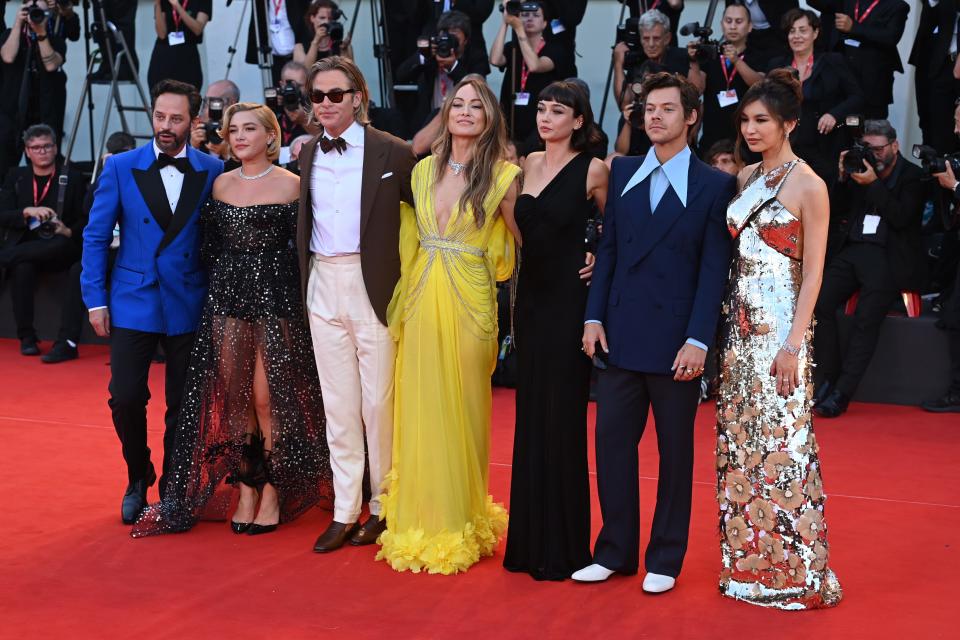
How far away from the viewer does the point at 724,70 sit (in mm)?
7848

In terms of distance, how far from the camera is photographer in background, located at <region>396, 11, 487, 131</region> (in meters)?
8.12

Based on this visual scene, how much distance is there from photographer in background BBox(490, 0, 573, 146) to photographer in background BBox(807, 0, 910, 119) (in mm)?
1831

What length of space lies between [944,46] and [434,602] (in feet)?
18.2

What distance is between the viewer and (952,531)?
4.69 meters

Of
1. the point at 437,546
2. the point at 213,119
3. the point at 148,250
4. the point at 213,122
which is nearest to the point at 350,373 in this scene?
the point at 437,546

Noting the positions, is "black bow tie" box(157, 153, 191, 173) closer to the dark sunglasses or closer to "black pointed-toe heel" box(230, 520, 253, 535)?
the dark sunglasses

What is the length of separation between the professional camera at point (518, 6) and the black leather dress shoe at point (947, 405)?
360 centimetres

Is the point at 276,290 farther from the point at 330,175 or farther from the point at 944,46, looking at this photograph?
the point at 944,46

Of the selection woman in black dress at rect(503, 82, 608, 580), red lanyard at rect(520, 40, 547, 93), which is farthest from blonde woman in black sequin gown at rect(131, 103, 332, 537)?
red lanyard at rect(520, 40, 547, 93)

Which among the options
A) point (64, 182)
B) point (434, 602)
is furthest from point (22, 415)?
point (434, 602)

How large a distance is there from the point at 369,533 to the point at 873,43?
195 inches

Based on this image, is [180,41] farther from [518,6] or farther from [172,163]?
[172,163]

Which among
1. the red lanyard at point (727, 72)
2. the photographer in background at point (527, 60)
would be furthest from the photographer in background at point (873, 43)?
the photographer in background at point (527, 60)

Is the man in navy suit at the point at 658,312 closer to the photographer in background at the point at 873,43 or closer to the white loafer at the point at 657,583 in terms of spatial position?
the white loafer at the point at 657,583
